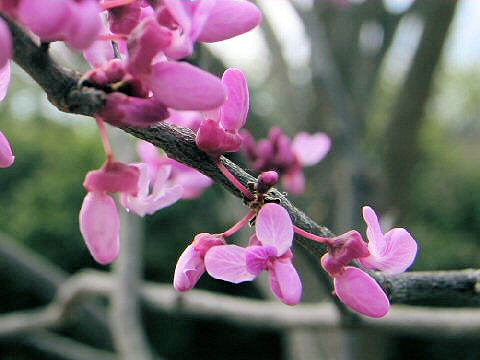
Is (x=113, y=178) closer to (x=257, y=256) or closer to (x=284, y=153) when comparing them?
(x=257, y=256)

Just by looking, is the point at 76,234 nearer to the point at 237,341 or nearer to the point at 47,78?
the point at 237,341

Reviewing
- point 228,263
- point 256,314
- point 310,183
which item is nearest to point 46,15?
point 228,263

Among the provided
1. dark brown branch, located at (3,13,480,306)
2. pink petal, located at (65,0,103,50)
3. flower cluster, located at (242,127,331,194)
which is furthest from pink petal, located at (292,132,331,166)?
pink petal, located at (65,0,103,50)

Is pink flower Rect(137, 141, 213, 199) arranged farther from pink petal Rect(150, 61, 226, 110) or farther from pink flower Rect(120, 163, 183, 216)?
pink petal Rect(150, 61, 226, 110)

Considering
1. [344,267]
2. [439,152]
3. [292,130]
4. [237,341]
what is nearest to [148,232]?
[237,341]

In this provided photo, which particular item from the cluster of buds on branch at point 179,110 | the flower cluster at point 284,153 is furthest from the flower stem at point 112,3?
the flower cluster at point 284,153

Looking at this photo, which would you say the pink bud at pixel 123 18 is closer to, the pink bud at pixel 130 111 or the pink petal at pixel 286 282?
the pink bud at pixel 130 111
